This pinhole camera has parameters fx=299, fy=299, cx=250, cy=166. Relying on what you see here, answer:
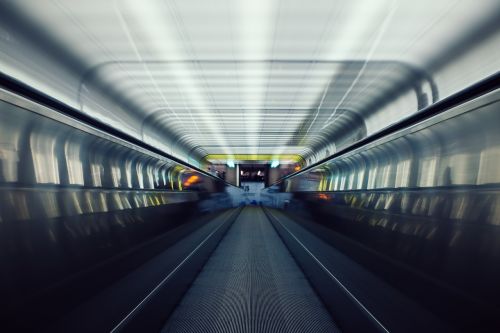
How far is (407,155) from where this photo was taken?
18.8ft

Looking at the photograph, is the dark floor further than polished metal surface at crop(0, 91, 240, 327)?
Yes

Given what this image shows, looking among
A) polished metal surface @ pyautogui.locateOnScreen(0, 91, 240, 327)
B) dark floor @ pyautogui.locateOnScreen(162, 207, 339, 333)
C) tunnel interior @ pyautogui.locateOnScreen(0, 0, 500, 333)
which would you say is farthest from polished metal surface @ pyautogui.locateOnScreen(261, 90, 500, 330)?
Answer: polished metal surface @ pyautogui.locateOnScreen(0, 91, 240, 327)

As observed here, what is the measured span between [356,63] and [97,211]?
651 centimetres

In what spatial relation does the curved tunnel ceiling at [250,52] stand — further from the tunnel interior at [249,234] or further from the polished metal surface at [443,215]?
the polished metal surface at [443,215]

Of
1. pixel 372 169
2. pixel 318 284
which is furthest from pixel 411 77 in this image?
pixel 318 284

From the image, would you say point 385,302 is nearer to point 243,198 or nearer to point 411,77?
point 411,77

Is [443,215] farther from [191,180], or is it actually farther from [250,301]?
[191,180]

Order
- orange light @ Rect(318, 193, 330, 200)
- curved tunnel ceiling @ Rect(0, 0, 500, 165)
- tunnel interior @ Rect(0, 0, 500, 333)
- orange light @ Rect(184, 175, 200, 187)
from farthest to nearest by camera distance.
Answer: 1. orange light @ Rect(184, 175, 200, 187)
2. orange light @ Rect(318, 193, 330, 200)
3. curved tunnel ceiling @ Rect(0, 0, 500, 165)
4. tunnel interior @ Rect(0, 0, 500, 333)

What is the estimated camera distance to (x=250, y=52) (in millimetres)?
6996

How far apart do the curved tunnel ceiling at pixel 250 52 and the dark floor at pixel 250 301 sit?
4.66 metres

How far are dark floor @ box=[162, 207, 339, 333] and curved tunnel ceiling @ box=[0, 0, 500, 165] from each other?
15.3 feet

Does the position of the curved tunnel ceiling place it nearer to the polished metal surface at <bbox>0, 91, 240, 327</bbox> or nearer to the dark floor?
the polished metal surface at <bbox>0, 91, 240, 327</bbox>

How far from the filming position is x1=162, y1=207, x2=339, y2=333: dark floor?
3275mm

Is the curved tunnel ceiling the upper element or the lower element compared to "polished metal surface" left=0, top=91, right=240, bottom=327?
upper
